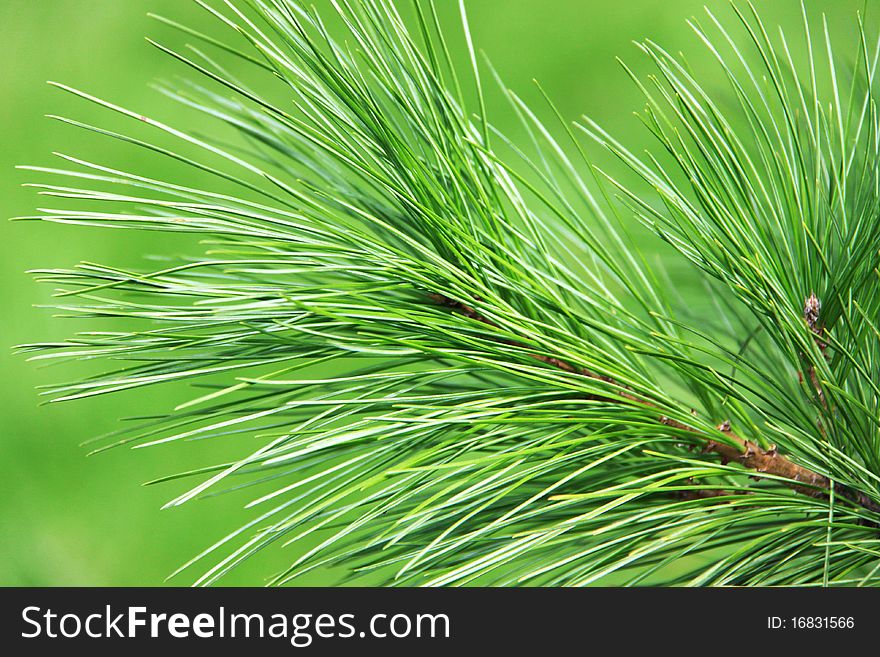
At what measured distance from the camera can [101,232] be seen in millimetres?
1218

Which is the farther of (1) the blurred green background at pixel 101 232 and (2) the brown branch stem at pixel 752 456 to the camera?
(1) the blurred green background at pixel 101 232

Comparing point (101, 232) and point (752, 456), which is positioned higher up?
point (101, 232)

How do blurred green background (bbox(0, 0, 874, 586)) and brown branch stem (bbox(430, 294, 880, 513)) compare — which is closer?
brown branch stem (bbox(430, 294, 880, 513))

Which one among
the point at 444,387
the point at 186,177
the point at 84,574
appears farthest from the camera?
the point at 186,177

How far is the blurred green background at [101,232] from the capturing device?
43.7 inches

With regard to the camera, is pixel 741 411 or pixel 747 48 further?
pixel 747 48

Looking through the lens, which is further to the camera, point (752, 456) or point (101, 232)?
point (101, 232)

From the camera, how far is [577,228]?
374mm

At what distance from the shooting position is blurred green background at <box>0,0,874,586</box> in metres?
1.11

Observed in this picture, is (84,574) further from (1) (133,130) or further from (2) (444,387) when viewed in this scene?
(2) (444,387)
